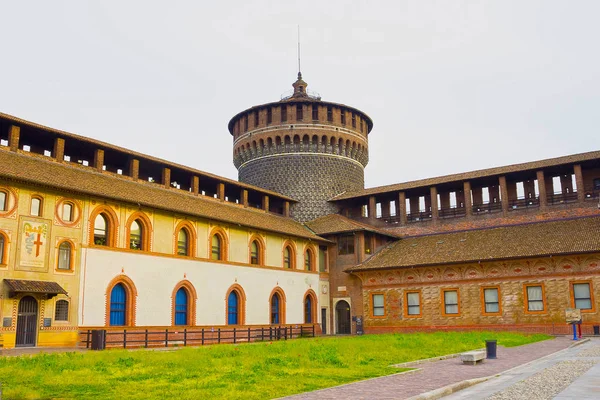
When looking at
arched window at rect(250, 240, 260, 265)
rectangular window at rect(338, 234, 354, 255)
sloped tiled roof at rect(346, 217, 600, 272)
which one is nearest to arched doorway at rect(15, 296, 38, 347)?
arched window at rect(250, 240, 260, 265)

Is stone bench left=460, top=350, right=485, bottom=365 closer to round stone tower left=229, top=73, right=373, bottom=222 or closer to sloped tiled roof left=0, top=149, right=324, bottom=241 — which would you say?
sloped tiled roof left=0, top=149, right=324, bottom=241

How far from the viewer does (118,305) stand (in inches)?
1205

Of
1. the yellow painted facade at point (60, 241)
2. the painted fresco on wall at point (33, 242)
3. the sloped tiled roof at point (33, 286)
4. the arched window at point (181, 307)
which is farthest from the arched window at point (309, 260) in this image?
the painted fresco on wall at point (33, 242)

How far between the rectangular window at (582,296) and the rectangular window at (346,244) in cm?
1623

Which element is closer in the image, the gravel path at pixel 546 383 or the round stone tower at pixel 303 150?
the gravel path at pixel 546 383

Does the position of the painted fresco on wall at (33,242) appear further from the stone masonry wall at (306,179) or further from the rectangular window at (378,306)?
the stone masonry wall at (306,179)

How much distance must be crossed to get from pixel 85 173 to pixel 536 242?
28.7 m

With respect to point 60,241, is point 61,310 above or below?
below

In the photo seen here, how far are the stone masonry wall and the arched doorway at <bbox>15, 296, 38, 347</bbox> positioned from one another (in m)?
26.9

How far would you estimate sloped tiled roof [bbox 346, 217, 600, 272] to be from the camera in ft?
122

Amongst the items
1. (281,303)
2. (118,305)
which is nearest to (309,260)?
(281,303)

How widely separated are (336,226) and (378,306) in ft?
23.7

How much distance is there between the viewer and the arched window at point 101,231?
30406mm

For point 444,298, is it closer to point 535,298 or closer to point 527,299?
point 527,299
